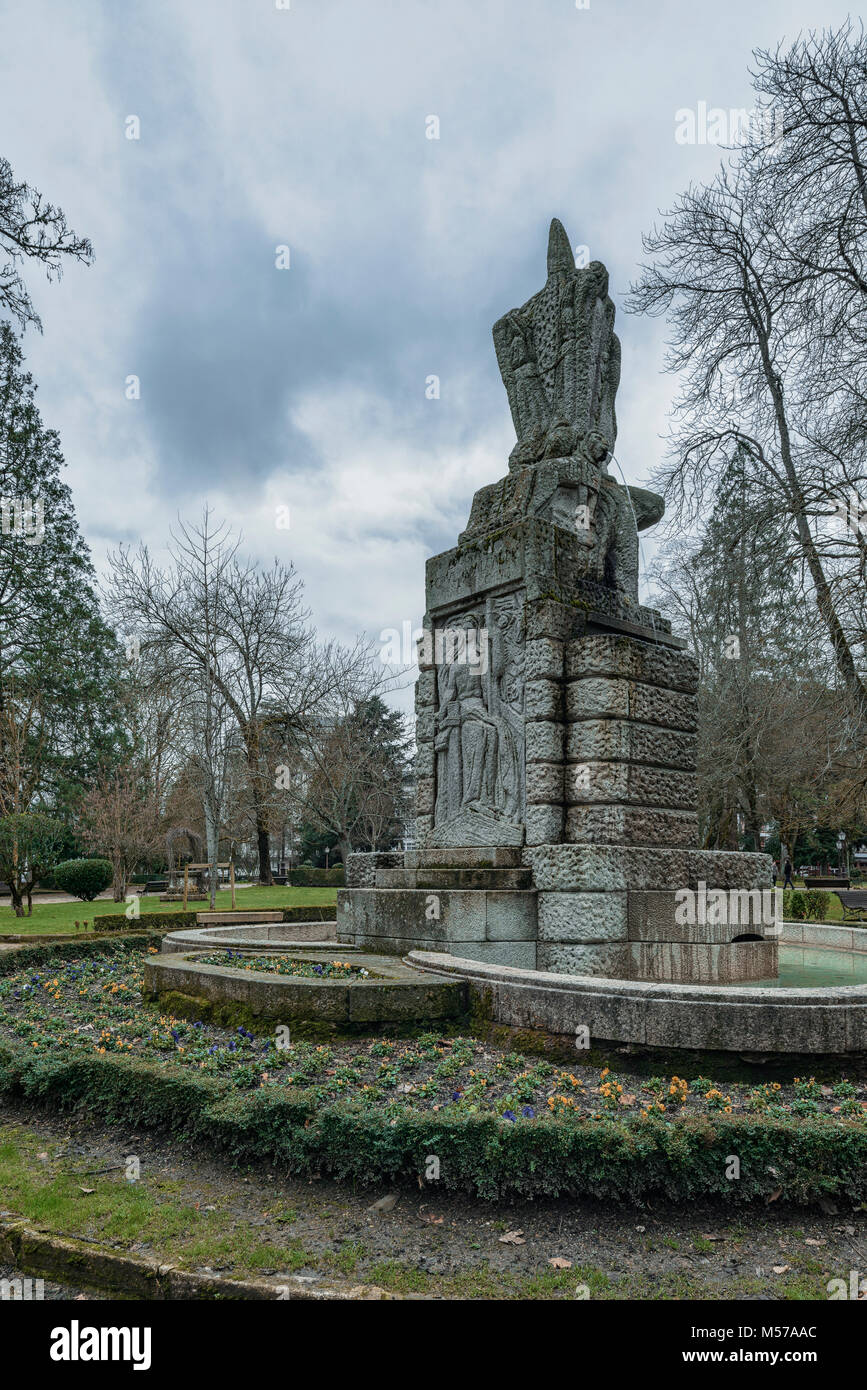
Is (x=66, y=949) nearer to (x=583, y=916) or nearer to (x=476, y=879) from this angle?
(x=476, y=879)

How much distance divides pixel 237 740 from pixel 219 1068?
30.9 meters

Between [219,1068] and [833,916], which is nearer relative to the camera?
[219,1068]

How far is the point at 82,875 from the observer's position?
105 ft

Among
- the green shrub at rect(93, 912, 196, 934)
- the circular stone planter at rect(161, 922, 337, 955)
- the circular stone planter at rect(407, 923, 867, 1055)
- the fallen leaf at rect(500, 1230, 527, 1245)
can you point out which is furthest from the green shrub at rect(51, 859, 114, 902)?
the fallen leaf at rect(500, 1230, 527, 1245)

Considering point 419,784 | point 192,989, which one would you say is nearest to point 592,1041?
point 192,989

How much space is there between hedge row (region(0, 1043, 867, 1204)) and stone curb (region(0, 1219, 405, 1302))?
0.90 meters

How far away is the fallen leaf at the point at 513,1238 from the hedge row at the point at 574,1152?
208mm

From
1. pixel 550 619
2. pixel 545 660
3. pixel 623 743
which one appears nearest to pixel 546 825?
pixel 623 743

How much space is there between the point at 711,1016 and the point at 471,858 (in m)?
3.60

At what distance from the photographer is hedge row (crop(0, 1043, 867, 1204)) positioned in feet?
13.8

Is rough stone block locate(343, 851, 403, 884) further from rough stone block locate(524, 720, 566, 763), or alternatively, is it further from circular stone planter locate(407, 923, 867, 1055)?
circular stone planter locate(407, 923, 867, 1055)
